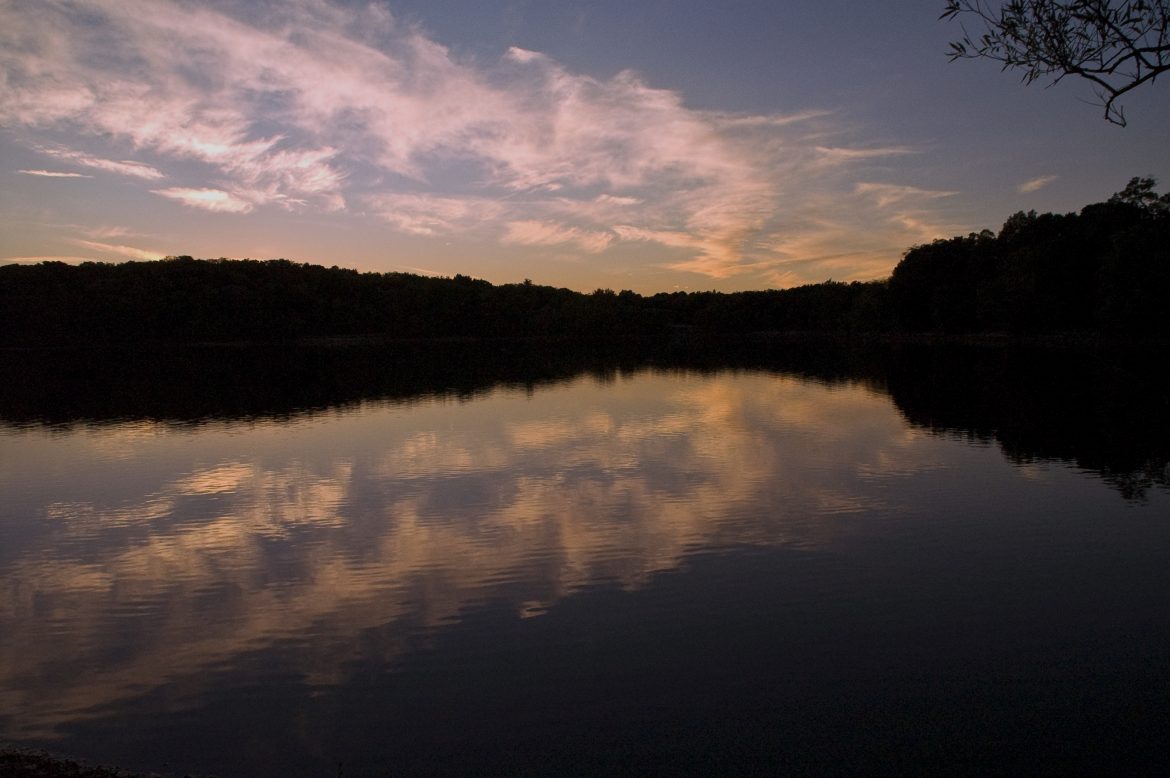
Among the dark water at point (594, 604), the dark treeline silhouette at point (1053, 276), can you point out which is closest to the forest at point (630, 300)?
the dark treeline silhouette at point (1053, 276)

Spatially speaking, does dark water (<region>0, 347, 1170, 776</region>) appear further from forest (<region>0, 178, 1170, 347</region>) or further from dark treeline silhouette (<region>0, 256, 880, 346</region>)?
dark treeline silhouette (<region>0, 256, 880, 346</region>)

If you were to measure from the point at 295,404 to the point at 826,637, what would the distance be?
3170 centimetres

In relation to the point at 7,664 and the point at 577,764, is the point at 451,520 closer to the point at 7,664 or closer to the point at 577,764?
the point at 7,664

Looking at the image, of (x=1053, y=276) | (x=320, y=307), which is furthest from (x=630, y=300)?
(x=1053, y=276)

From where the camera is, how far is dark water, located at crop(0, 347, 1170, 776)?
703 centimetres

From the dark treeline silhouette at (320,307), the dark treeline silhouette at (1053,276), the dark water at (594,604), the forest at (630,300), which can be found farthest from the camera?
the dark treeline silhouette at (320,307)

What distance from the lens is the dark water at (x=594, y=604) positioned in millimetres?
7031

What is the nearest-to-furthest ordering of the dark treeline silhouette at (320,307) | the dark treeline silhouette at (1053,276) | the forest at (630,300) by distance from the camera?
the dark treeline silhouette at (1053,276) → the forest at (630,300) → the dark treeline silhouette at (320,307)

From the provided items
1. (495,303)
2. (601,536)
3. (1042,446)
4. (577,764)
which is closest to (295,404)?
(601,536)

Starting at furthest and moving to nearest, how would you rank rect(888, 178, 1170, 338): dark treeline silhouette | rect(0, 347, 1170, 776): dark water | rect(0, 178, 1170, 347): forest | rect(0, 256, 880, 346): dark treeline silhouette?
1. rect(0, 256, 880, 346): dark treeline silhouette
2. rect(0, 178, 1170, 347): forest
3. rect(888, 178, 1170, 338): dark treeline silhouette
4. rect(0, 347, 1170, 776): dark water

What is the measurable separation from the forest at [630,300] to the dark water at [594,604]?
64.4m

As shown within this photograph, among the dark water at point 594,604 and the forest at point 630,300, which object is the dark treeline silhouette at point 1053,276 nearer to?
the forest at point 630,300

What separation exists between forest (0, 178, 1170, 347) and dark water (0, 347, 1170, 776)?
6440 cm

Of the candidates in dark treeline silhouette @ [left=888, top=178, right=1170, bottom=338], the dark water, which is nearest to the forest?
dark treeline silhouette @ [left=888, top=178, right=1170, bottom=338]
